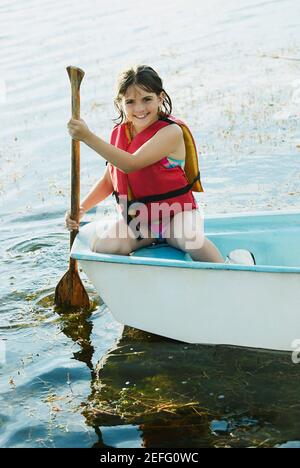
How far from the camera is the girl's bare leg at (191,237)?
4.31m

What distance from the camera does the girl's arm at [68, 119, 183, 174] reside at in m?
4.00

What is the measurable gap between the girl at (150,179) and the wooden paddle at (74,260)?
21 centimetres

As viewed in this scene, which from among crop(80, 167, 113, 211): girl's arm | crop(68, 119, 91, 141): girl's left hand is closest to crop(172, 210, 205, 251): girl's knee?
crop(80, 167, 113, 211): girl's arm

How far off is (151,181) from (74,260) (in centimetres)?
76

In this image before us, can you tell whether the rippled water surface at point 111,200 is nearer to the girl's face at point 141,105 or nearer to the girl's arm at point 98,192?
the girl's arm at point 98,192

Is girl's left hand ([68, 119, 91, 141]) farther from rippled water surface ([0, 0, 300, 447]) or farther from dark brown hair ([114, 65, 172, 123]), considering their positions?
rippled water surface ([0, 0, 300, 447])

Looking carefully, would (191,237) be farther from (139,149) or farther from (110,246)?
(139,149)

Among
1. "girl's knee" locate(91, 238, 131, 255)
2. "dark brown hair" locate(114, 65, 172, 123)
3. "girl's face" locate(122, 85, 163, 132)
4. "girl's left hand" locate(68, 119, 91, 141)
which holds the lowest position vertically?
"girl's knee" locate(91, 238, 131, 255)

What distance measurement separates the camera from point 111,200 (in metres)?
Result: 7.01

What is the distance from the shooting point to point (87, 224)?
14.9ft

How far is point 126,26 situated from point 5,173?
6.92 m

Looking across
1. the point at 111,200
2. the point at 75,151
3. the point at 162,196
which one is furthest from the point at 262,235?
the point at 111,200

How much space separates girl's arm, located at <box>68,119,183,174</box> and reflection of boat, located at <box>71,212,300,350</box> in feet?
1.60
